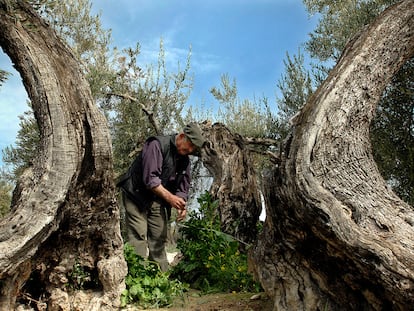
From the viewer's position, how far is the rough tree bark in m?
3.81

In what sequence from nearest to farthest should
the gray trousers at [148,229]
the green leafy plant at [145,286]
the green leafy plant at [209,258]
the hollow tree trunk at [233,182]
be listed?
the green leafy plant at [145,286]
the green leafy plant at [209,258]
the gray trousers at [148,229]
the hollow tree trunk at [233,182]

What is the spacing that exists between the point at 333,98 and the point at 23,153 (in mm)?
12194

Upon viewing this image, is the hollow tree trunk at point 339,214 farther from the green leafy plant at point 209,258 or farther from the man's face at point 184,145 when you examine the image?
the man's face at point 184,145

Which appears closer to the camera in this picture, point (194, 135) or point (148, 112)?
point (194, 135)

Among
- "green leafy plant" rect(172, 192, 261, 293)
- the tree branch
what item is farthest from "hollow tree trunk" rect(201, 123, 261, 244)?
the tree branch

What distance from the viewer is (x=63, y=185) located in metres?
3.78

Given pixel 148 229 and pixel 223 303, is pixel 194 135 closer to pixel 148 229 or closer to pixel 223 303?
pixel 148 229

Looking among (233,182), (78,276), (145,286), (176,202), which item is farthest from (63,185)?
(233,182)

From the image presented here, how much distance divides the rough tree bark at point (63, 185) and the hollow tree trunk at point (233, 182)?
2.52 metres

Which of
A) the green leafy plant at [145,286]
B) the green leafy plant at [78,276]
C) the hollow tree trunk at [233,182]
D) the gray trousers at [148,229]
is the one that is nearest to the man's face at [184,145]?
the gray trousers at [148,229]

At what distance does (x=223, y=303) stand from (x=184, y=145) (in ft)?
6.73

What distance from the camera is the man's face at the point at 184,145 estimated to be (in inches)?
224

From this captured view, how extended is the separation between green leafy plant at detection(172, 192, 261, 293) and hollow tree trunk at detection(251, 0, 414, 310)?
1.40 metres

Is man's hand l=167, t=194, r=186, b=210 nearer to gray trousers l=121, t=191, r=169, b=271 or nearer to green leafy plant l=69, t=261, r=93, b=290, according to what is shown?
gray trousers l=121, t=191, r=169, b=271
